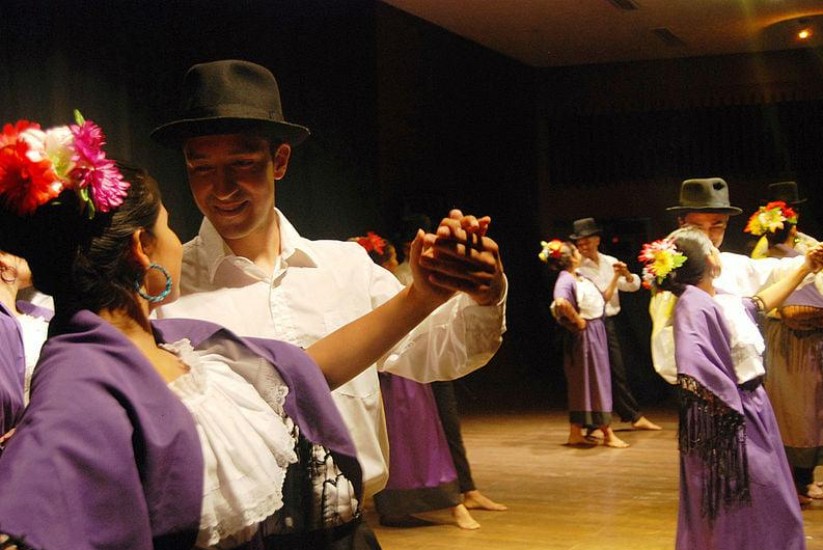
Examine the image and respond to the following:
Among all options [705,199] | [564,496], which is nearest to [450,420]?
[564,496]

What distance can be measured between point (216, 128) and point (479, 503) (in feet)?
13.0

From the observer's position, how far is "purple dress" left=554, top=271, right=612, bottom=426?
7.43 metres

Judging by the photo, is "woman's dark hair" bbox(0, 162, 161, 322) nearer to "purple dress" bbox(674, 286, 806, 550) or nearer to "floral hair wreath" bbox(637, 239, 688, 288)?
"purple dress" bbox(674, 286, 806, 550)

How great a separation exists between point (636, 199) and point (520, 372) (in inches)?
88.0

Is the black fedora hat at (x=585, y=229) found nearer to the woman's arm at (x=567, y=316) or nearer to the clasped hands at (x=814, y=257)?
the woman's arm at (x=567, y=316)

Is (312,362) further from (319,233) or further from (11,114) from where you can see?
(319,233)

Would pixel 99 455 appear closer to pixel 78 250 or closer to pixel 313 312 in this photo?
pixel 78 250

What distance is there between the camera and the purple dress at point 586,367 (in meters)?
7.43

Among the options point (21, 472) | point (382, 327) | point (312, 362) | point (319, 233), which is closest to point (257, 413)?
point (312, 362)

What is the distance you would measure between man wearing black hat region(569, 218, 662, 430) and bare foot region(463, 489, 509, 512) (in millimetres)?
2785

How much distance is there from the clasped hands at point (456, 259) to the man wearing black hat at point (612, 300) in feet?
21.2

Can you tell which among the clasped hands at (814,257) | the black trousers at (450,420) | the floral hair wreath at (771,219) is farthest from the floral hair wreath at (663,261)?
the floral hair wreath at (771,219)

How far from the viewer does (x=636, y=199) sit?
35.5ft

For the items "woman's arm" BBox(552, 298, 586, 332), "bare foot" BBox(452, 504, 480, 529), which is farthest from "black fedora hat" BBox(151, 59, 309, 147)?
"woman's arm" BBox(552, 298, 586, 332)
